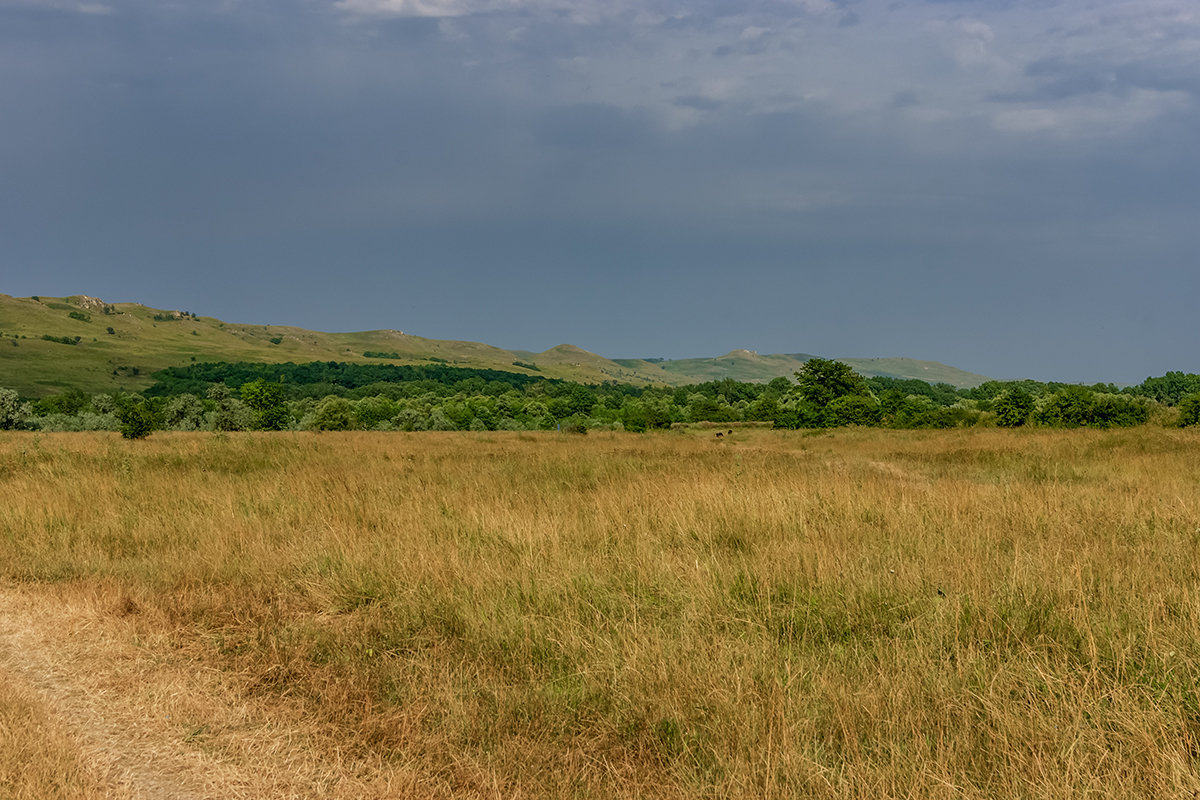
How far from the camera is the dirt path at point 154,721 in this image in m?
3.17

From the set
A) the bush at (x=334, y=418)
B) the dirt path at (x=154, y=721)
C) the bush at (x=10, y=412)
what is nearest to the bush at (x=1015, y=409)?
the dirt path at (x=154, y=721)

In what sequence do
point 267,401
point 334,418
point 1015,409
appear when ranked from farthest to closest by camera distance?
point 267,401 → point 334,418 → point 1015,409

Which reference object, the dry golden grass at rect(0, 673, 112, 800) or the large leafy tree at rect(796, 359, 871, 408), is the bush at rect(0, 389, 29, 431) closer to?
the dry golden grass at rect(0, 673, 112, 800)

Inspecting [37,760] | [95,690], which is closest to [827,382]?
[95,690]

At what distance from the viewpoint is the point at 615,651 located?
4.10 meters

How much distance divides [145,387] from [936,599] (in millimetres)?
211588

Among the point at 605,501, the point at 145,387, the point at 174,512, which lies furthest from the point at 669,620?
the point at 145,387

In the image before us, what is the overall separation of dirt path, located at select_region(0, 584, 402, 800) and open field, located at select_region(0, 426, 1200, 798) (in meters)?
0.02

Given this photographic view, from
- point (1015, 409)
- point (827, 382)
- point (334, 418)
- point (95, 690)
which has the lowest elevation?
point (334, 418)

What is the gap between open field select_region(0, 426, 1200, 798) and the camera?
307cm

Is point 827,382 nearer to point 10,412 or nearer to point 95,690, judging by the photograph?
point 10,412

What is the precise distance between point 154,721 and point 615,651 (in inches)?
106

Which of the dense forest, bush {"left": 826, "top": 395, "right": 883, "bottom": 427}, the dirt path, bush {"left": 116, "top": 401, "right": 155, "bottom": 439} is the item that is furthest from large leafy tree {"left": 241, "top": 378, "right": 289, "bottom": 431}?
the dirt path

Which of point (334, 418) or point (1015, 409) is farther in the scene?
point (334, 418)
